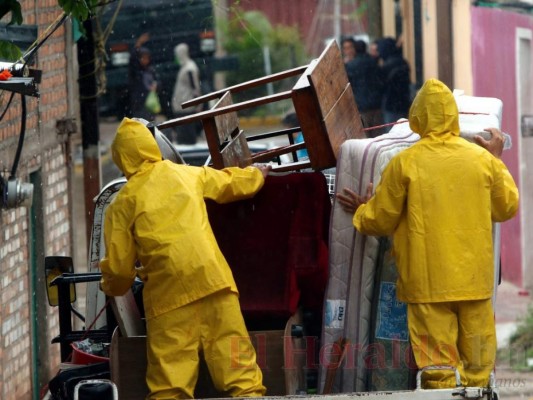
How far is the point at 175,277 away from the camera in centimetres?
526

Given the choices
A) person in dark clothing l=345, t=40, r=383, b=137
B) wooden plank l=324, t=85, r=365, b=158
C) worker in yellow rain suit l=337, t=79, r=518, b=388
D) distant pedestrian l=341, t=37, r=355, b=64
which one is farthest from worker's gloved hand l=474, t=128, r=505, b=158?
distant pedestrian l=341, t=37, r=355, b=64

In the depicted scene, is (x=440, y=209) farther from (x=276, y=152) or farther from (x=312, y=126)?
(x=276, y=152)

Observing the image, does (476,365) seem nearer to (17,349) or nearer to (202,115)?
(202,115)

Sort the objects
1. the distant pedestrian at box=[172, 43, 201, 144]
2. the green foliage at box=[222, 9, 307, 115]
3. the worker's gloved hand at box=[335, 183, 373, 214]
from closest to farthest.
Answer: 1. the worker's gloved hand at box=[335, 183, 373, 214]
2. the distant pedestrian at box=[172, 43, 201, 144]
3. the green foliage at box=[222, 9, 307, 115]

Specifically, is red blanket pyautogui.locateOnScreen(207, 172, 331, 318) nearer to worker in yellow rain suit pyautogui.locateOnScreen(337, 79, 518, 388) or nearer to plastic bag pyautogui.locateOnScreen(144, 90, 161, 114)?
worker in yellow rain suit pyautogui.locateOnScreen(337, 79, 518, 388)

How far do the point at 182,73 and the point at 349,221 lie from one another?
1476cm

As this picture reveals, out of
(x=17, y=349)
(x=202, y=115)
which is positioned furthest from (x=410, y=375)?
(x=17, y=349)

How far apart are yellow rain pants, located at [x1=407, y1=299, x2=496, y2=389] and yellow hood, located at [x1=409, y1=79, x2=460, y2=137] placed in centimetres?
77

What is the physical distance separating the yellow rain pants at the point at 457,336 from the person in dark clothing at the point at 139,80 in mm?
13861

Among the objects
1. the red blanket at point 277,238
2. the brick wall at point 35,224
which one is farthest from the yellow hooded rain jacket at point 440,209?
the brick wall at point 35,224

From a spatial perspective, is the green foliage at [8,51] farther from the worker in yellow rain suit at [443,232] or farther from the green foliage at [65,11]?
the worker in yellow rain suit at [443,232]

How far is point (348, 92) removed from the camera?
6418 mm

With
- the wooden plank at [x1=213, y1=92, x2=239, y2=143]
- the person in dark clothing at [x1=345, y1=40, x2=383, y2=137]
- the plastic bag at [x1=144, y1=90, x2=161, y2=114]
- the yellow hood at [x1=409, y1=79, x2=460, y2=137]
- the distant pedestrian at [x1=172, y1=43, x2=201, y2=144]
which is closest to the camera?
the yellow hood at [x1=409, y1=79, x2=460, y2=137]

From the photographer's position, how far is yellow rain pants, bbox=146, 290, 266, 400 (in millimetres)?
5203
